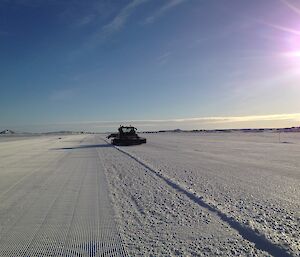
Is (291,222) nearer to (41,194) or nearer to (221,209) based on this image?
(221,209)

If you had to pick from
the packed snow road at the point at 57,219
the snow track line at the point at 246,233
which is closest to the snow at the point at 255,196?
the snow track line at the point at 246,233

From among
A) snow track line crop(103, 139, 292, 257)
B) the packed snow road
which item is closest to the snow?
snow track line crop(103, 139, 292, 257)

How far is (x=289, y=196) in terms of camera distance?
27.9ft

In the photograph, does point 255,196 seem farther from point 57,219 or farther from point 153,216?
point 57,219

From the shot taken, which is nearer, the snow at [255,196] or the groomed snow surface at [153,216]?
the groomed snow surface at [153,216]

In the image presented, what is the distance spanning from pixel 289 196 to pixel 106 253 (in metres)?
5.05

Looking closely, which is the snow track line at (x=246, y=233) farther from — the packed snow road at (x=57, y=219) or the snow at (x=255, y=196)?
the packed snow road at (x=57, y=219)

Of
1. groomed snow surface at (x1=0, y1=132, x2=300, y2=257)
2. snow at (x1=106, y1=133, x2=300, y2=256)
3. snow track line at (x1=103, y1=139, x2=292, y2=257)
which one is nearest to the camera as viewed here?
snow track line at (x1=103, y1=139, x2=292, y2=257)

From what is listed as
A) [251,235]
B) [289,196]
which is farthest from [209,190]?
[251,235]

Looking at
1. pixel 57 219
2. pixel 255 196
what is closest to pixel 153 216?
pixel 57 219

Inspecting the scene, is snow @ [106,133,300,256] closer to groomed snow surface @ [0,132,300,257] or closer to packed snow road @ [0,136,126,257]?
groomed snow surface @ [0,132,300,257]

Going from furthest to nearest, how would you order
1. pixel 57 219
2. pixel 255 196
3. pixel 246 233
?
pixel 255 196, pixel 57 219, pixel 246 233

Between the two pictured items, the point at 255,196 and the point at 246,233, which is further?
the point at 255,196

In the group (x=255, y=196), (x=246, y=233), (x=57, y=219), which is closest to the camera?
(x=246, y=233)
